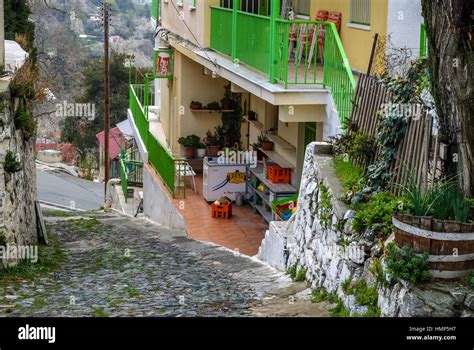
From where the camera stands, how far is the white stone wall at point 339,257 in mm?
6918

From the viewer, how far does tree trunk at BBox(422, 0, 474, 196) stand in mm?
7949

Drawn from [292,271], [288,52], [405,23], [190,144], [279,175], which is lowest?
[190,144]

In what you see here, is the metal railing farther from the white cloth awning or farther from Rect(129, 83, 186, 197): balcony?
the white cloth awning

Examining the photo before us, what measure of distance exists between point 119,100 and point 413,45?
35.4m

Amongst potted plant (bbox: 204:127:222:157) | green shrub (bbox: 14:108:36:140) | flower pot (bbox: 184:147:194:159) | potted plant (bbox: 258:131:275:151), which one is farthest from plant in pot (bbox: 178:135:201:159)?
green shrub (bbox: 14:108:36:140)

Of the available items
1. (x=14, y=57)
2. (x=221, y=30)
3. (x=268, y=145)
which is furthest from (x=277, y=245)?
(x=221, y=30)

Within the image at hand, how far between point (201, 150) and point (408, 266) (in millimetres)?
15275

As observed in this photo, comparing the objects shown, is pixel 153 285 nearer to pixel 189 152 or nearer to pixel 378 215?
pixel 378 215

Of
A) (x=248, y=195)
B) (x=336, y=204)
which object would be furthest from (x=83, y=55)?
(x=336, y=204)

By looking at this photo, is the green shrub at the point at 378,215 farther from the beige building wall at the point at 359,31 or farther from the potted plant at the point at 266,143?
the potted plant at the point at 266,143

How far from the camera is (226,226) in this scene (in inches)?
663

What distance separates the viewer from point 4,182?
12273 mm

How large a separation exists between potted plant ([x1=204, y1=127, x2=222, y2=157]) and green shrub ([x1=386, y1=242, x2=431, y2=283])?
14636 millimetres

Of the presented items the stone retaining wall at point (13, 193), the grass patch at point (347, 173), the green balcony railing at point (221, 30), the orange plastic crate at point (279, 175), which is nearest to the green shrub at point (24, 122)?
the stone retaining wall at point (13, 193)
